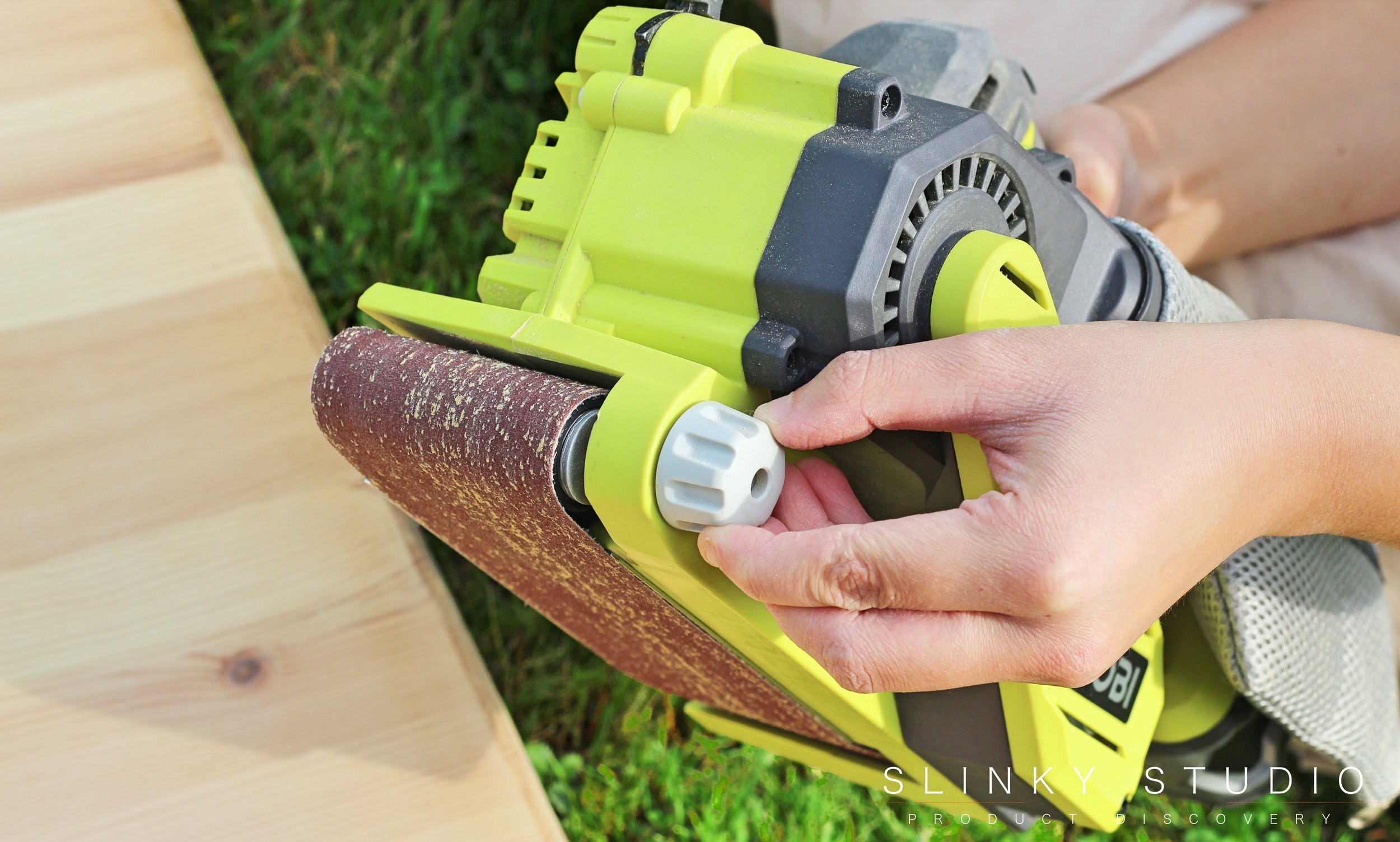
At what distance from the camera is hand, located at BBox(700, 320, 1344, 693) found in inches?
25.4

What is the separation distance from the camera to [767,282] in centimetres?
70

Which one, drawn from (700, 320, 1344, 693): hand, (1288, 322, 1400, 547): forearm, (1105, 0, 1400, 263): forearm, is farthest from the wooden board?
(1105, 0, 1400, 263): forearm

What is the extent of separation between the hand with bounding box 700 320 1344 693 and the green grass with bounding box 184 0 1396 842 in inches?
29.6

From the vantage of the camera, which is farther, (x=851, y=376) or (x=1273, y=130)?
(x=1273, y=130)

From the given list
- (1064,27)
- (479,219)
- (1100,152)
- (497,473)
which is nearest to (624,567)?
(497,473)

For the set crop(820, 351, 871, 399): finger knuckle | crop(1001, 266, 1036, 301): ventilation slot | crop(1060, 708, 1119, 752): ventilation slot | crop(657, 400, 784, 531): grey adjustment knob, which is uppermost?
crop(1001, 266, 1036, 301): ventilation slot

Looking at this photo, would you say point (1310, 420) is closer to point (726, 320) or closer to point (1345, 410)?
point (1345, 410)

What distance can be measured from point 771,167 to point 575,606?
1.57 ft

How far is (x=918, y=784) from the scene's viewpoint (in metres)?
1.04

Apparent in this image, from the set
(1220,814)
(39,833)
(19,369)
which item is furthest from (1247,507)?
(19,369)

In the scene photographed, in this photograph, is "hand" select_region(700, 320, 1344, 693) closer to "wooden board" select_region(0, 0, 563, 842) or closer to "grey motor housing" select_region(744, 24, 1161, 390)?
"grey motor housing" select_region(744, 24, 1161, 390)

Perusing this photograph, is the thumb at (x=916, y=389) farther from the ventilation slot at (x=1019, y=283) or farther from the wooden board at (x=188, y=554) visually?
the wooden board at (x=188, y=554)

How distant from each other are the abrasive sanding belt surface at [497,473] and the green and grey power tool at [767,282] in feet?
0.08

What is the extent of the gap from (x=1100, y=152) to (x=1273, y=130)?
22 cm
